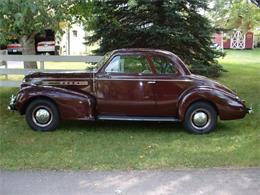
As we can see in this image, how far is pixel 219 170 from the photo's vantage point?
7285 millimetres

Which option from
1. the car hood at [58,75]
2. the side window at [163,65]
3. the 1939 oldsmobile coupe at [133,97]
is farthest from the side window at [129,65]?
the car hood at [58,75]

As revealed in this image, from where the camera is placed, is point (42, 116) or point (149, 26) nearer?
point (42, 116)

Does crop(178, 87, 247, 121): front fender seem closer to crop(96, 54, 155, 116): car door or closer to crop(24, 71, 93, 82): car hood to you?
crop(96, 54, 155, 116): car door

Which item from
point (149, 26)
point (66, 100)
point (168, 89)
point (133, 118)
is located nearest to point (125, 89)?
point (133, 118)

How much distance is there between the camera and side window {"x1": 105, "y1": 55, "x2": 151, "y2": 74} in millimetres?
9961

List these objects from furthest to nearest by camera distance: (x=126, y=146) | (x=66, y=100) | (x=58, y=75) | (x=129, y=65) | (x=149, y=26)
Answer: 1. (x=149, y=26)
2. (x=58, y=75)
3. (x=129, y=65)
4. (x=66, y=100)
5. (x=126, y=146)

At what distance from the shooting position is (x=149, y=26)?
1764 cm

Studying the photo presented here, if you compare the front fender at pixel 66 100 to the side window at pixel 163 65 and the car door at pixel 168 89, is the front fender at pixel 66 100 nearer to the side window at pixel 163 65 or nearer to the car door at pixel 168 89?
the car door at pixel 168 89

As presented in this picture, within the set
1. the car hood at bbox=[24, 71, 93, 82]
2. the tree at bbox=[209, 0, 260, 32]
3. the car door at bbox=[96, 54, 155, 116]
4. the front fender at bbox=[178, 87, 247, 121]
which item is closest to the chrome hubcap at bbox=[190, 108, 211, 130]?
the front fender at bbox=[178, 87, 247, 121]

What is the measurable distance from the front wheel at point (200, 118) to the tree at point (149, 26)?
7405 millimetres

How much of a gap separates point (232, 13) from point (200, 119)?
34.1 feet

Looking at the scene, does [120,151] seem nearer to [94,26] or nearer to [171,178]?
[171,178]

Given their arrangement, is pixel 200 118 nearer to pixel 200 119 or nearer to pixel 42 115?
pixel 200 119

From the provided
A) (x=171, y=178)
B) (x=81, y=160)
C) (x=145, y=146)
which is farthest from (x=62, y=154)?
(x=171, y=178)
